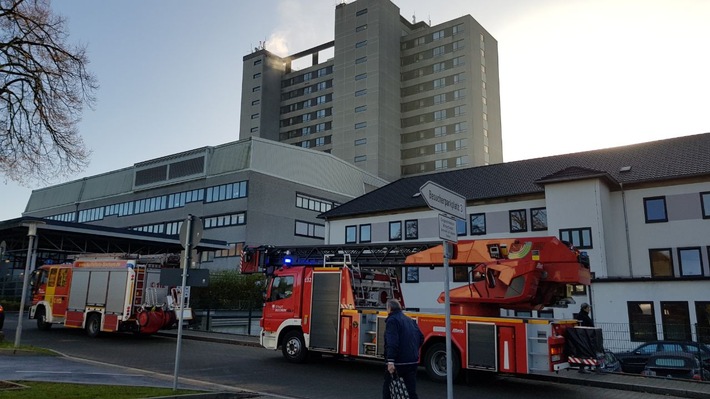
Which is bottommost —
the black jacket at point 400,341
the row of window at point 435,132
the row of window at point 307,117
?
the black jacket at point 400,341

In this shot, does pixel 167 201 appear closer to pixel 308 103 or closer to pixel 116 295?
pixel 116 295

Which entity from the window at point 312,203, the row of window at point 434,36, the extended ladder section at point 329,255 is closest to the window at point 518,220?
the extended ladder section at point 329,255

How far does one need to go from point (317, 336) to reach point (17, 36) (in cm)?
1340

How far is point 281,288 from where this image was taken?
16.1 m

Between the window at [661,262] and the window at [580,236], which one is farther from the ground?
the window at [580,236]

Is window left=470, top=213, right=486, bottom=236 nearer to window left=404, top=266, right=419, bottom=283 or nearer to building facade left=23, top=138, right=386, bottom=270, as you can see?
window left=404, top=266, right=419, bottom=283

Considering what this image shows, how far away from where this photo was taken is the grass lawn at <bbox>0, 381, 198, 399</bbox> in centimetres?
834

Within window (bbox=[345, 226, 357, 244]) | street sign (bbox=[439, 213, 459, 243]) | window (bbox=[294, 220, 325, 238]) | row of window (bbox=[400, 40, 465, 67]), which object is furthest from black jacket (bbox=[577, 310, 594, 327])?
row of window (bbox=[400, 40, 465, 67])

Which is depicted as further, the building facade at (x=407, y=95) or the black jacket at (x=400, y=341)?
the building facade at (x=407, y=95)

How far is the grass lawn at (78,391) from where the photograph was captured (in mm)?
8344

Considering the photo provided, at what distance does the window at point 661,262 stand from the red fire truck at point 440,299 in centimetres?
1672

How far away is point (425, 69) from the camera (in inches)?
3469

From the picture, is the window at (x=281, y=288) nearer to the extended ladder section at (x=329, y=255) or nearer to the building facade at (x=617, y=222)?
the extended ladder section at (x=329, y=255)

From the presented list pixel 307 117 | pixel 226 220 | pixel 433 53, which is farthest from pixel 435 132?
pixel 226 220
